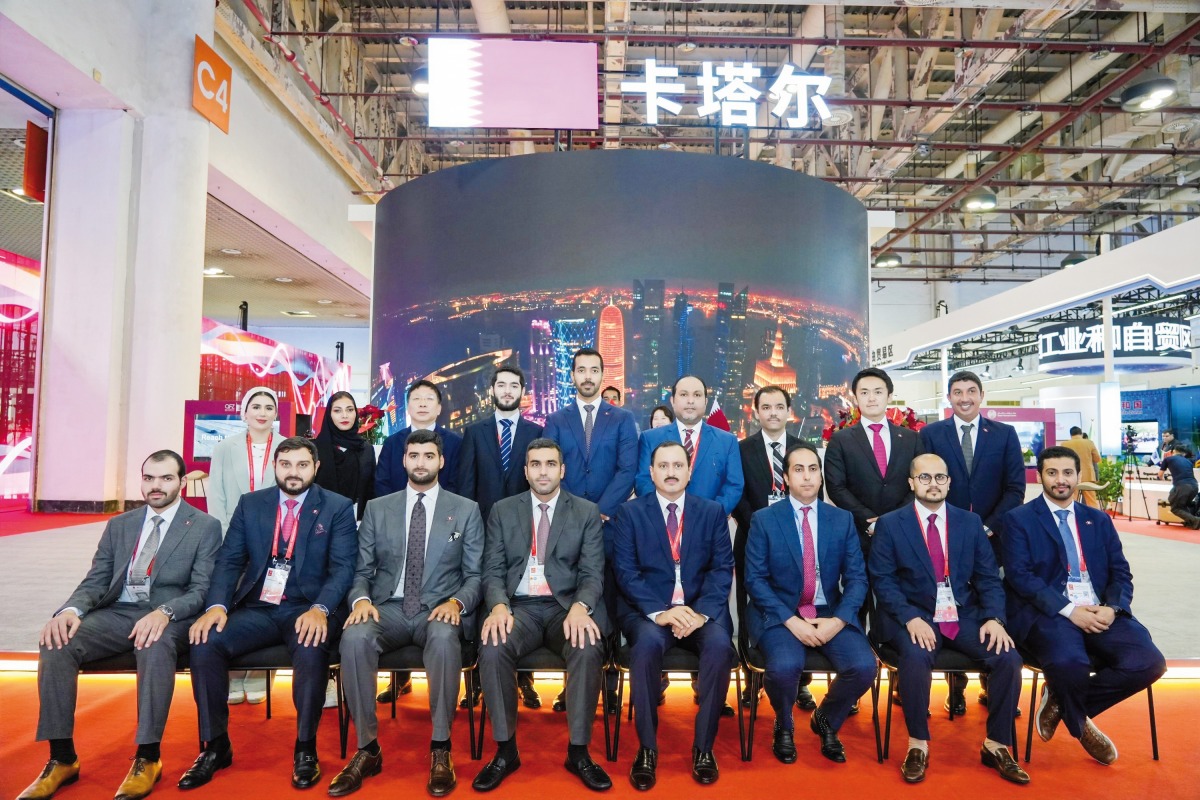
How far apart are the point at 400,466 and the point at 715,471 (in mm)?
1576

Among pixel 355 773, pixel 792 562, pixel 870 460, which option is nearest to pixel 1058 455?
pixel 870 460

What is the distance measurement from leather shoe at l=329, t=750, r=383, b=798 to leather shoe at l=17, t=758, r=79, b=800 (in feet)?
3.08

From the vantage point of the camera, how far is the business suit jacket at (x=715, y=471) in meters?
3.49

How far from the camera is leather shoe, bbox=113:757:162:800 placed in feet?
8.10

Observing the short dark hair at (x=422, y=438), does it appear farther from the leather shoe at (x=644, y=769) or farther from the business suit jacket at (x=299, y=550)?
the leather shoe at (x=644, y=769)

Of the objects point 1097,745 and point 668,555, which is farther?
point 668,555

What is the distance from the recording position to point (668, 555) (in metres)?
3.08

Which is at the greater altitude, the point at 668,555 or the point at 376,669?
the point at 668,555

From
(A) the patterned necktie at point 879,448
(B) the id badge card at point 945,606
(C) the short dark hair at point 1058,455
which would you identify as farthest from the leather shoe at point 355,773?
(C) the short dark hair at point 1058,455

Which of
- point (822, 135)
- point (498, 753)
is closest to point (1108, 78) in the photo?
point (822, 135)

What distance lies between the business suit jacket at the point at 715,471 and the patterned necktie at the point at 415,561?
110 centimetres

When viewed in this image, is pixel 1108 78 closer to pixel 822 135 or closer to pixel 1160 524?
pixel 822 135

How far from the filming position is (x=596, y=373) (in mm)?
3566

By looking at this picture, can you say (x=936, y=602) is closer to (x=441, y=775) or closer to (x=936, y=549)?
(x=936, y=549)
